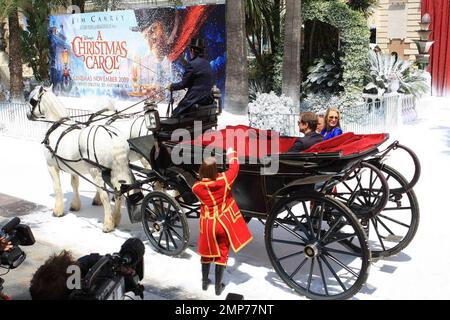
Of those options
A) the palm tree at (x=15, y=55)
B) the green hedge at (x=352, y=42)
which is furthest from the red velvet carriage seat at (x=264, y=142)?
the palm tree at (x=15, y=55)

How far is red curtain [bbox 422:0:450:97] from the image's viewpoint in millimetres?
21828

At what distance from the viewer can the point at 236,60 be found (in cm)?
1484

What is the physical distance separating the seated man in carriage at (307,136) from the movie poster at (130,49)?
10843 millimetres

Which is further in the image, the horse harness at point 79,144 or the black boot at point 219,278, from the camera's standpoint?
the horse harness at point 79,144

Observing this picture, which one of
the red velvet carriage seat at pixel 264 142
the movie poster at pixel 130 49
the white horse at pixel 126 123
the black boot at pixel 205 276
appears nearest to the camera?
the red velvet carriage seat at pixel 264 142

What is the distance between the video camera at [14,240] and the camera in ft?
11.9

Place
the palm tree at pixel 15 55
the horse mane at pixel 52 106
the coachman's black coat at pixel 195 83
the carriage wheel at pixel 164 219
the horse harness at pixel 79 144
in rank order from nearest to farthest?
the carriage wheel at pixel 164 219 < the coachman's black coat at pixel 195 83 < the horse harness at pixel 79 144 < the horse mane at pixel 52 106 < the palm tree at pixel 15 55

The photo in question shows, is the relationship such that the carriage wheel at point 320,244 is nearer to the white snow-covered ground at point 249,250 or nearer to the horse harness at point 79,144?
the white snow-covered ground at point 249,250

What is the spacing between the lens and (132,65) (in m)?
19.0

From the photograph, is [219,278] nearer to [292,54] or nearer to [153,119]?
[153,119]

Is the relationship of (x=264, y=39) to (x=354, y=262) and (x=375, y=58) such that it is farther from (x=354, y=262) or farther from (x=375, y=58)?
(x=354, y=262)

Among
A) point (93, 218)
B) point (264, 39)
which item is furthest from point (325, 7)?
point (93, 218)

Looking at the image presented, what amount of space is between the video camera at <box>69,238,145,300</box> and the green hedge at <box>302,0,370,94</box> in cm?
1267

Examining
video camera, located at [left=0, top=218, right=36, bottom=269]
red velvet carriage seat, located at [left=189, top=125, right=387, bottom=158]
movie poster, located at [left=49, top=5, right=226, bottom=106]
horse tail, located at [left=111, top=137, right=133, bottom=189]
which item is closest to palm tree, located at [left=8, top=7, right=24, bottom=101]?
movie poster, located at [left=49, top=5, right=226, bottom=106]
